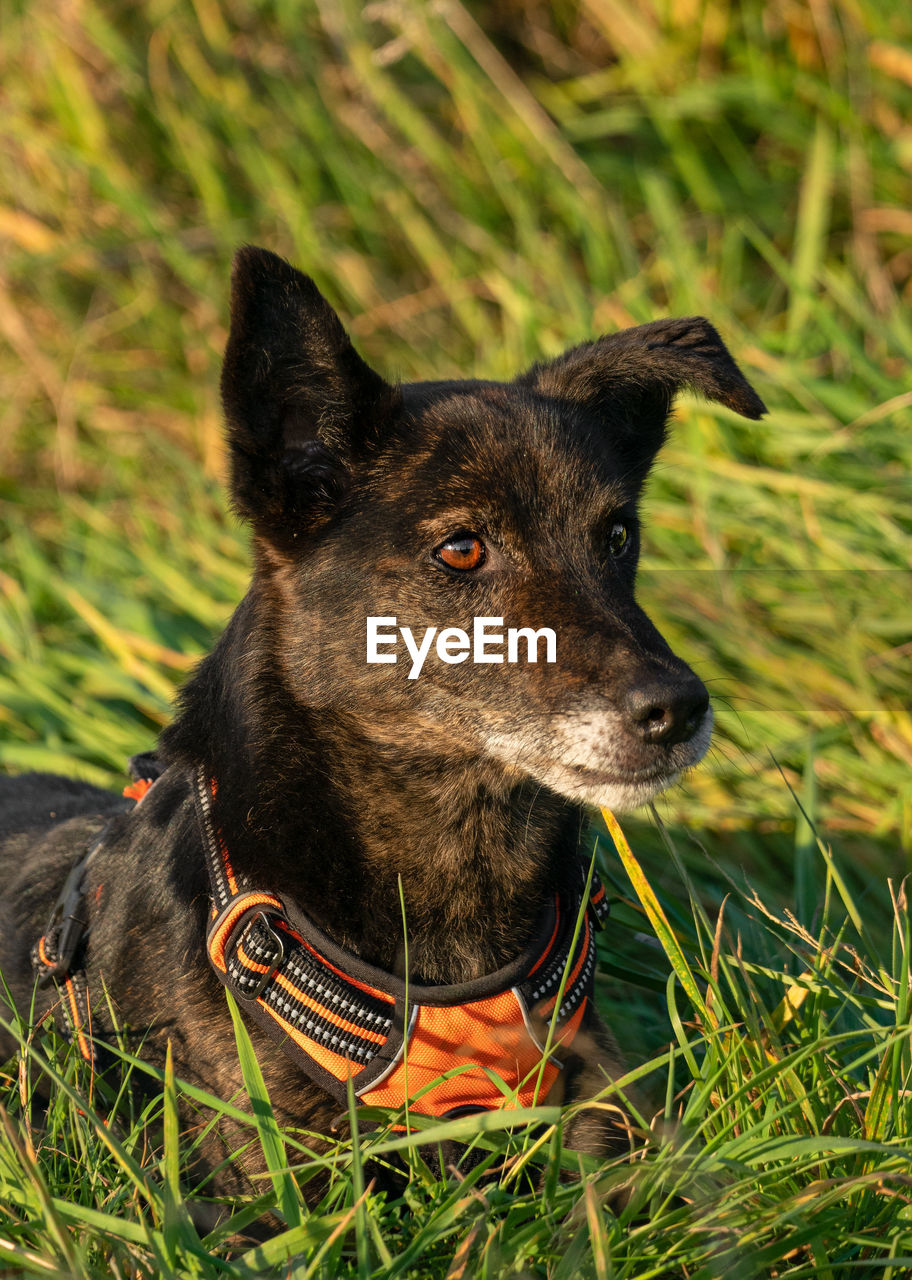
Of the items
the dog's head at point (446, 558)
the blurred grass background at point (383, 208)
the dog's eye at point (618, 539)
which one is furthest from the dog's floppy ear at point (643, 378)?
the blurred grass background at point (383, 208)

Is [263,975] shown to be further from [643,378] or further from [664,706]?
[643,378]

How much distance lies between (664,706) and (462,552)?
0.44 meters

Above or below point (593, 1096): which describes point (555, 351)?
above

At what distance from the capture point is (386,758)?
7.06ft

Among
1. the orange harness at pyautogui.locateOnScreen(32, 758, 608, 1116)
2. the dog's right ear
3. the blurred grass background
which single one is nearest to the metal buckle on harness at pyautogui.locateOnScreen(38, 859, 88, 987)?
the orange harness at pyautogui.locateOnScreen(32, 758, 608, 1116)

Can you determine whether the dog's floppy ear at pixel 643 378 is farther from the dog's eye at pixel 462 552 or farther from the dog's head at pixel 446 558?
the dog's eye at pixel 462 552

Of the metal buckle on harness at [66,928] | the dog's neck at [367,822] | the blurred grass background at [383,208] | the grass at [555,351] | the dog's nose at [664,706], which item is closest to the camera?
the grass at [555,351]

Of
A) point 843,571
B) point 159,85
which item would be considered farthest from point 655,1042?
point 159,85

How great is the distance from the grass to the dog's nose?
390 mm

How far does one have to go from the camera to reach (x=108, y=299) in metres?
5.75

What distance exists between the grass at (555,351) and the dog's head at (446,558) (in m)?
0.43

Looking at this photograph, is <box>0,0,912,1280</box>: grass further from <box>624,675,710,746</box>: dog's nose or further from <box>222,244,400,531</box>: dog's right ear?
<box>222,244,400,531</box>: dog's right ear

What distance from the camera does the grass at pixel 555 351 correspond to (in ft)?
5.94

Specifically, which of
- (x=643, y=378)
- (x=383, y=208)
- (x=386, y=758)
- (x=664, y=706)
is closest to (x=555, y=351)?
(x=383, y=208)
